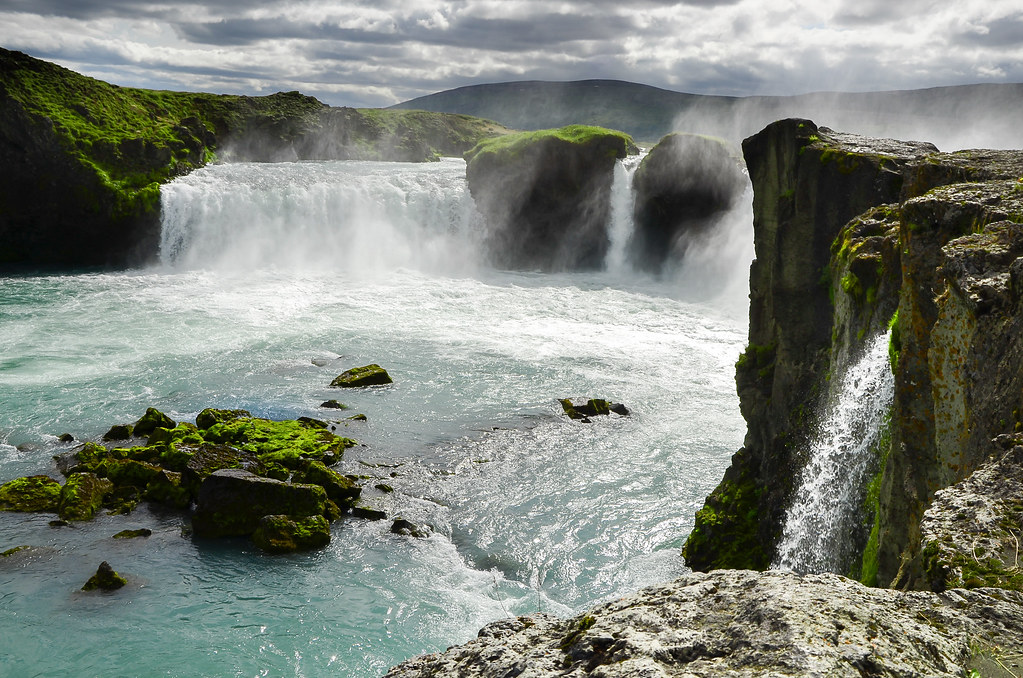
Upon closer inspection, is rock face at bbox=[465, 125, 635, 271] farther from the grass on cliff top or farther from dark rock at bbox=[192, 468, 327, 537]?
dark rock at bbox=[192, 468, 327, 537]

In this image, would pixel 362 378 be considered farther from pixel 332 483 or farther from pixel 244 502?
pixel 244 502

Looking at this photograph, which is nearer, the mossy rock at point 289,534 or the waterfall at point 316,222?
the mossy rock at point 289,534

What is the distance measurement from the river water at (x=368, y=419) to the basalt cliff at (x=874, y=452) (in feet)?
11.7

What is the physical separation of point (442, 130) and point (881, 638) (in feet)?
323

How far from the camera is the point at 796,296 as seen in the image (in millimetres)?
12555

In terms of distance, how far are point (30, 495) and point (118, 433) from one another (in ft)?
9.54

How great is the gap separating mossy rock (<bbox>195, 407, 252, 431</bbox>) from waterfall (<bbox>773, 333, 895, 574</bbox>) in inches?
514

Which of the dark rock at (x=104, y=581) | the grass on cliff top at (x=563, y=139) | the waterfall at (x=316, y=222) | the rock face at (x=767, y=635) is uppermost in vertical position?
the grass on cliff top at (x=563, y=139)

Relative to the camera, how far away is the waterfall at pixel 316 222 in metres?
41.2

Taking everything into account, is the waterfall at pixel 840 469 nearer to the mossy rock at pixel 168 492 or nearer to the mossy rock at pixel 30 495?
the mossy rock at pixel 168 492

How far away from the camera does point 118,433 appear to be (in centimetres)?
1794

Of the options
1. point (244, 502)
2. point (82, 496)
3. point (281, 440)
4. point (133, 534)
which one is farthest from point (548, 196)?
point (133, 534)

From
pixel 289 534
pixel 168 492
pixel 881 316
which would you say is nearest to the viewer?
pixel 881 316

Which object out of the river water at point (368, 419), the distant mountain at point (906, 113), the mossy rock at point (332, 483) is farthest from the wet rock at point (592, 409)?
the distant mountain at point (906, 113)
